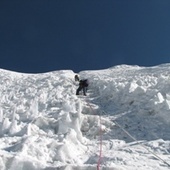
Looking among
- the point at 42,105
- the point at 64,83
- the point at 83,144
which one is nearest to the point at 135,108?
the point at 83,144

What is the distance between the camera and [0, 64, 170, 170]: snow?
8368 millimetres

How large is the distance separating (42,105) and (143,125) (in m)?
5.05

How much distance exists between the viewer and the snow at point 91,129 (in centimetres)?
837

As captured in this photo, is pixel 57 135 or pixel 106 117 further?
pixel 106 117

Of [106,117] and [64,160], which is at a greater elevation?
[106,117]

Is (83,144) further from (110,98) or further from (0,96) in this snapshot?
(0,96)

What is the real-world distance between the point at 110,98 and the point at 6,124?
16.2ft

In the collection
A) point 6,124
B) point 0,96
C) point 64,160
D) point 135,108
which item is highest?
point 0,96

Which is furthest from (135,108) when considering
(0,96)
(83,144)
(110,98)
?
(0,96)

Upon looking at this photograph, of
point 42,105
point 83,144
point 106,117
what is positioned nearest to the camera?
point 83,144

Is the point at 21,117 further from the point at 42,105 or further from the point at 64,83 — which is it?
the point at 64,83

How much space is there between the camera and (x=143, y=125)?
11062mm

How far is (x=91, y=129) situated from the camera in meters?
10.9

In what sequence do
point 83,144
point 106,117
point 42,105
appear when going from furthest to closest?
point 42,105 < point 106,117 < point 83,144
